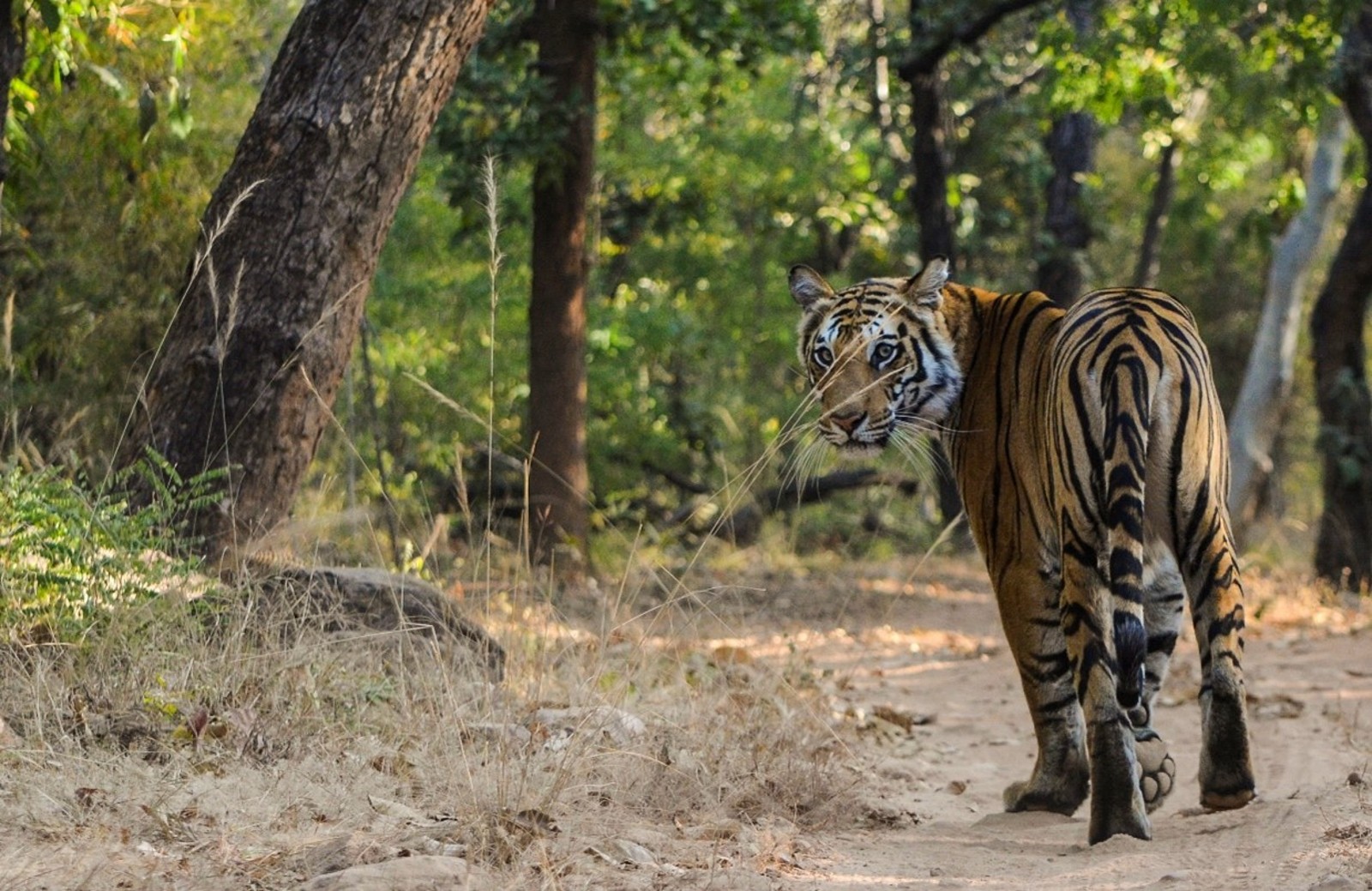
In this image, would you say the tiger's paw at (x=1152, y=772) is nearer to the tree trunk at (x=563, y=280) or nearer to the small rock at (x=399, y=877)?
the small rock at (x=399, y=877)

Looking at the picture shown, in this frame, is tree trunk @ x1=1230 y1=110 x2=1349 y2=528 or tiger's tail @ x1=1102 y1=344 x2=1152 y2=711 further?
tree trunk @ x1=1230 y1=110 x2=1349 y2=528

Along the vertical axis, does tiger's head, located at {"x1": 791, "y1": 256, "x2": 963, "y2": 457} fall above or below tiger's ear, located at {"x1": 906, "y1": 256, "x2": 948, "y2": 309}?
below

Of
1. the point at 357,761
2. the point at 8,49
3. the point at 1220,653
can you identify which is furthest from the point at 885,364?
the point at 8,49

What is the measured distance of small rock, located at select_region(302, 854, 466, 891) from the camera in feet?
12.1

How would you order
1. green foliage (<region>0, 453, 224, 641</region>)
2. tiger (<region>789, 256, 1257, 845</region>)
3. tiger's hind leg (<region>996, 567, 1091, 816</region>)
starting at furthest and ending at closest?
tiger's hind leg (<region>996, 567, 1091, 816</region>)
green foliage (<region>0, 453, 224, 641</region>)
tiger (<region>789, 256, 1257, 845</region>)

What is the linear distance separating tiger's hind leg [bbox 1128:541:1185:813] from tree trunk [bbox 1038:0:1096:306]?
1153 centimetres

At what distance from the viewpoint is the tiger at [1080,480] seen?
4.77 meters

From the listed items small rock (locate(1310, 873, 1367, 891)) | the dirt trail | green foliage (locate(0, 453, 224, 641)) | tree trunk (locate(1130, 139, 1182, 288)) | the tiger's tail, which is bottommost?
the dirt trail

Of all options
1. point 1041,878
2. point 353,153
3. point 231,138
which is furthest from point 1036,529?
point 231,138

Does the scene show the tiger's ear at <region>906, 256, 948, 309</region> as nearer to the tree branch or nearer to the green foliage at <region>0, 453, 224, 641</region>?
the green foliage at <region>0, 453, 224, 641</region>

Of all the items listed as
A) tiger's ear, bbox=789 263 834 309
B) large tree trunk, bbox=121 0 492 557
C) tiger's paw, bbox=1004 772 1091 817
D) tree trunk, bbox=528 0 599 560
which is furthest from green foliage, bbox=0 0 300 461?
tiger's paw, bbox=1004 772 1091 817

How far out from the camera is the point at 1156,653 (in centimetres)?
548

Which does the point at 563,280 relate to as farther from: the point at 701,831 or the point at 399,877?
the point at 399,877

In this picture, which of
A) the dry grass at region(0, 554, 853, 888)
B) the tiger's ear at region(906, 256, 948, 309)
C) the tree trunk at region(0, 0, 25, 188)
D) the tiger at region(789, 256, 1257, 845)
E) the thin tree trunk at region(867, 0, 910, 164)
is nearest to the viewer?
the dry grass at region(0, 554, 853, 888)
